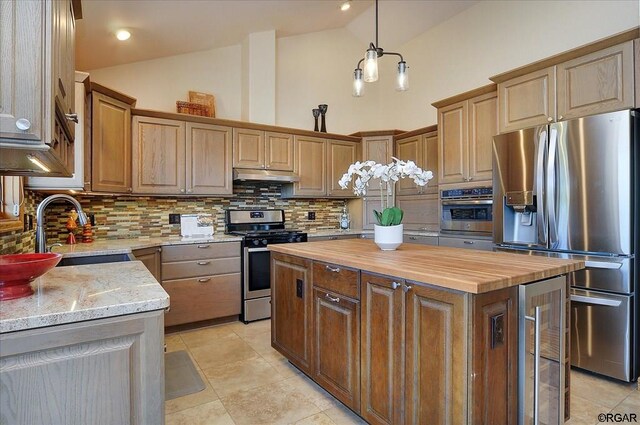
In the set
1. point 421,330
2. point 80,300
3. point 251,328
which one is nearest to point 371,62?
point 421,330

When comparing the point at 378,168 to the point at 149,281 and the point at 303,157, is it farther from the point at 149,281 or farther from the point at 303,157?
the point at 303,157

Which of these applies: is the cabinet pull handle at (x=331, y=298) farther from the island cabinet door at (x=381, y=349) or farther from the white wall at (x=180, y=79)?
the white wall at (x=180, y=79)

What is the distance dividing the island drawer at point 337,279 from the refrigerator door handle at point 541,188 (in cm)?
174

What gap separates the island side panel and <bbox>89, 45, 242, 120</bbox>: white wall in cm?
374

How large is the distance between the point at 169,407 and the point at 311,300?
1.05 m

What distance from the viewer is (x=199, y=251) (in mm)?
3406

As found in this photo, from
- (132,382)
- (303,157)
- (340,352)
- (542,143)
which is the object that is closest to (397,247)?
(340,352)

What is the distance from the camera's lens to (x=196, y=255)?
133 inches

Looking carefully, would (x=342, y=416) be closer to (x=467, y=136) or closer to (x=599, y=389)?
(x=599, y=389)

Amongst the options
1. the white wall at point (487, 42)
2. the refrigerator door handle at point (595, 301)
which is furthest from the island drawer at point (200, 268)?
the white wall at point (487, 42)

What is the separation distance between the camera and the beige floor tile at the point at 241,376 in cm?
231

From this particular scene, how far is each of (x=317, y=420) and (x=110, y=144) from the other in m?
2.77

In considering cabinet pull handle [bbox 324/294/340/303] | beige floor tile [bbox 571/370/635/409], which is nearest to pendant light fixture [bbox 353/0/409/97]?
cabinet pull handle [bbox 324/294/340/303]

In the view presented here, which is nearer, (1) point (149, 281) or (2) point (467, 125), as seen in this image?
(1) point (149, 281)
